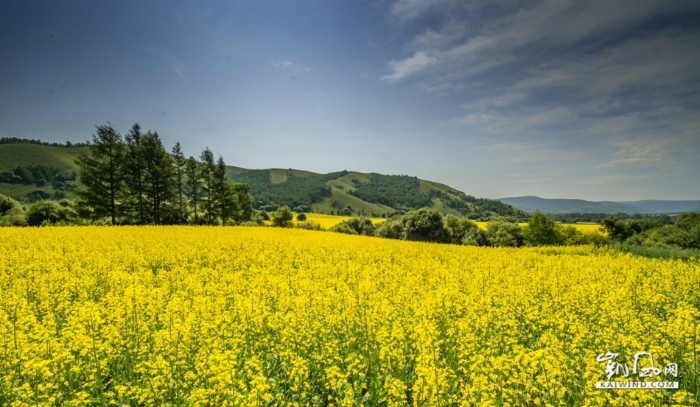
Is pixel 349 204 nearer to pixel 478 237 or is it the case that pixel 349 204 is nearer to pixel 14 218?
pixel 478 237

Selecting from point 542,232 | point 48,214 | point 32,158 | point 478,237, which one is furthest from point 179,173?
point 32,158

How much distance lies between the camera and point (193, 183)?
42281mm

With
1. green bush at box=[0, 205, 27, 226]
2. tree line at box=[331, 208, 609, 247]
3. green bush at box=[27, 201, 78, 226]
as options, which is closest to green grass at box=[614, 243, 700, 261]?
tree line at box=[331, 208, 609, 247]

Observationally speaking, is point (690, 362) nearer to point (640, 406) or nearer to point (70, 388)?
point (640, 406)

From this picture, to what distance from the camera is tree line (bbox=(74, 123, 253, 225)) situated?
104ft

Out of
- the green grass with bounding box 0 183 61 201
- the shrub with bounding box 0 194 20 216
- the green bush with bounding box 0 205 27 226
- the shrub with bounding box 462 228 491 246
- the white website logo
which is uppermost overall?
the green grass with bounding box 0 183 61 201

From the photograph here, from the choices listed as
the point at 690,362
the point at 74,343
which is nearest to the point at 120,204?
the point at 74,343

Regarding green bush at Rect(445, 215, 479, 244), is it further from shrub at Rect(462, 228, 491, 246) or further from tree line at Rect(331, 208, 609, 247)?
shrub at Rect(462, 228, 491, 246)

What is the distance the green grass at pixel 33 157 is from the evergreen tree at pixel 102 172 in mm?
139326

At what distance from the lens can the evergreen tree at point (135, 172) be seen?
34.0 meters

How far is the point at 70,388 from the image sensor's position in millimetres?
4309

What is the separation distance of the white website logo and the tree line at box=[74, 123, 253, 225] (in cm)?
3942

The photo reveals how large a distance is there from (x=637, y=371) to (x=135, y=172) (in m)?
41.7

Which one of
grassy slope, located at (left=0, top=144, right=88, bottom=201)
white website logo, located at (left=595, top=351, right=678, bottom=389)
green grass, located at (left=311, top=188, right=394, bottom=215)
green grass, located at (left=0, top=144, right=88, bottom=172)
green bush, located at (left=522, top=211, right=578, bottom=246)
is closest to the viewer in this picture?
white website logo, located at (left=595, top=351, right=678, bottom=389)
